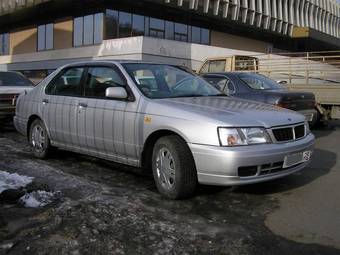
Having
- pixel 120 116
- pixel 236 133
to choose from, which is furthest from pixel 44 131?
pixel 236 133

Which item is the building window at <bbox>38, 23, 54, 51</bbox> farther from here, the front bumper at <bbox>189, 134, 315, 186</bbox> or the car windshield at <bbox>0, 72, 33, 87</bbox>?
the front bumper at <bbox>189, 134, 315, 186</bbox>

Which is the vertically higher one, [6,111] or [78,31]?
[78,31]

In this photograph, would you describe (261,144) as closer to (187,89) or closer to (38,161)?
(187,89)

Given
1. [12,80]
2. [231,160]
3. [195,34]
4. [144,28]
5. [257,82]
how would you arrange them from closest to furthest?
[231,160], [257,82], [12,80], [144,28], [195,34]

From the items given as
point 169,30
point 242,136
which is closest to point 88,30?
point 169,30

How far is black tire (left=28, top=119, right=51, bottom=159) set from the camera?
25.7 feet

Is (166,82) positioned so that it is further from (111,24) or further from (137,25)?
(137,25)

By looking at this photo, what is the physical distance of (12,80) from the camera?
12.8 metres

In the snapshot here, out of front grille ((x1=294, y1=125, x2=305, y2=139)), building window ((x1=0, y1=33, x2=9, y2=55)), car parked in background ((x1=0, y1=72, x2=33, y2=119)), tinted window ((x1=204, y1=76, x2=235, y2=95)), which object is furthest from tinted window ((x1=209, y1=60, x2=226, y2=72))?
building window ((x1=0, y1=33, x2=9, y2=55))

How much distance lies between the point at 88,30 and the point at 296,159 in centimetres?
2766

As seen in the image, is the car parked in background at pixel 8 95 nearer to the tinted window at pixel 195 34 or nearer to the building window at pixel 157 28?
the building window at pixel 157 28

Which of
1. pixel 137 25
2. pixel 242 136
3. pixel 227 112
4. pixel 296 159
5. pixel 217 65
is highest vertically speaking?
pixel 137 25

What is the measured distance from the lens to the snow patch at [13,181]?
19.4ft

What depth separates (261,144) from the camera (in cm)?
530
